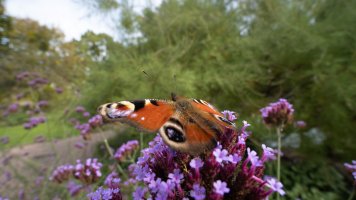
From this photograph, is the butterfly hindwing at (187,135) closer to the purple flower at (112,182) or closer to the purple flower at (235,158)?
the purple flower at (235,158)

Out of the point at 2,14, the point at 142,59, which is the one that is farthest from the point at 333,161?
the point at 2,14

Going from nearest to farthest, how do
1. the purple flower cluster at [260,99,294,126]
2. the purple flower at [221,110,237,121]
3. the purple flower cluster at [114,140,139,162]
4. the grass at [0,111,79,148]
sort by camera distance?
the purple flower at [221,110,237,121] → the purple flower cluster at [260,99,294,126] → the purple flower cluster at [114,140,139,162] → the grass at [0,111,79,148]

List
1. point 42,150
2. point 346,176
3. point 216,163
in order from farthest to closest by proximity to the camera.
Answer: point 42,150
point 346,176
point 216,163

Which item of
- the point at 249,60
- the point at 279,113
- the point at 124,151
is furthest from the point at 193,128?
the point at 249,60

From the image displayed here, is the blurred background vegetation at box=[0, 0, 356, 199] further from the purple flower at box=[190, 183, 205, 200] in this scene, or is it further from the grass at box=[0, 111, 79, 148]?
the purple flower at box=[190, 183, 205, 200]

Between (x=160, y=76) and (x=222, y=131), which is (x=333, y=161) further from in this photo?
(x=222, y=131)

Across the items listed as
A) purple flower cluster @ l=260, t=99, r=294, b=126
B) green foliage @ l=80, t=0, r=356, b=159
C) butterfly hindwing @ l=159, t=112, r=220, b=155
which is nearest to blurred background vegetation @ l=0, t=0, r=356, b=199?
green foliage @ l=80, t=0, r=356, b=159
